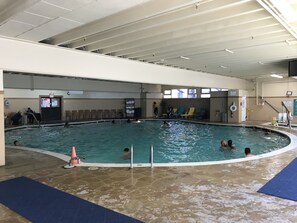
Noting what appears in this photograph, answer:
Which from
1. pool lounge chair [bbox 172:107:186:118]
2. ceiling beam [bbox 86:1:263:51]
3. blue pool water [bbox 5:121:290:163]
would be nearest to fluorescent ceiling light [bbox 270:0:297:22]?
ceiling beam [bbox 86:1:263:51]

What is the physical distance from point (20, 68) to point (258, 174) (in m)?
5.84

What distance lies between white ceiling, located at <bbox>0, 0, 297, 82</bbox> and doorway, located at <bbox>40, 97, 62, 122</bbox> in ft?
42.0

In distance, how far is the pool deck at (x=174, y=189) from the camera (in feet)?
10.7

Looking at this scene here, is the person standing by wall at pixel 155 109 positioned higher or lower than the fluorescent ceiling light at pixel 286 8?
lower

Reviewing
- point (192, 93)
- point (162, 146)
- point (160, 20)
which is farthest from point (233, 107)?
point (160, 20)

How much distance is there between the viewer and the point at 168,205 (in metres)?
3.55

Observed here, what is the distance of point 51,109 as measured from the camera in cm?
1917

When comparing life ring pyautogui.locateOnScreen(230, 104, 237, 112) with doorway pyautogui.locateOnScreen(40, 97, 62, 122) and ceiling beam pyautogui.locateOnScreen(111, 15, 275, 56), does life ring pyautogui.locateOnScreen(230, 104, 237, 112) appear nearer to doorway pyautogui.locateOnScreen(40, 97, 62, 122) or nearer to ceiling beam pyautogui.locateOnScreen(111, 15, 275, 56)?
ceiling beam pyautogui.locateOnScreen(111, 15, 275, 56)

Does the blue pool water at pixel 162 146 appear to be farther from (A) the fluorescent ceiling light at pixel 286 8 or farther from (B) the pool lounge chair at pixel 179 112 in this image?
(B) the pool lounge chair at pixel 179 112

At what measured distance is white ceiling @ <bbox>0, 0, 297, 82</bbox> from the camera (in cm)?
400

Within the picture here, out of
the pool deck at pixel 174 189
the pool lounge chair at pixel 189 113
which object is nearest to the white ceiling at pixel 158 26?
the pool deck at pixel 174 189

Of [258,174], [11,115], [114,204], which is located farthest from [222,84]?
[11,115]

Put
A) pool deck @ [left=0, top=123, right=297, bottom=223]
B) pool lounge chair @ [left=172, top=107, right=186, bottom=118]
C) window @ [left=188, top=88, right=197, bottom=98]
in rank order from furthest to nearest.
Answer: window @ [left=188, top=88, right=197, bottom=98] → pool lounge chair @ [left=172, top=107, right=186, bottom=118] → pool deck @ [left=0, top=123, right=297, bottom=223]

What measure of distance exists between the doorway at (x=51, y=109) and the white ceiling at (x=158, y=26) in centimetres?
1281
